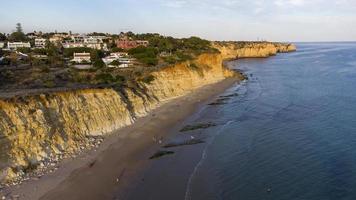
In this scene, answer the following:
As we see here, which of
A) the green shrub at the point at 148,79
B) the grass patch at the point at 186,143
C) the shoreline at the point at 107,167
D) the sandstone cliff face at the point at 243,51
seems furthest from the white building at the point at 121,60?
the sandstone cliff face at the point at 243,51

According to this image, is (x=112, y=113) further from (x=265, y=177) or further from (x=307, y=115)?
(x=307, y=115)

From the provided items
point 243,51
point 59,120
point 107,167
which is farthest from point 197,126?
point 243,51

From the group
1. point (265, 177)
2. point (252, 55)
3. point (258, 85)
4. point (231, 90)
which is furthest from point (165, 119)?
point (252, 55)

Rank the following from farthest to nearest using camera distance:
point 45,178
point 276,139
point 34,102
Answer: point 276,139, point 34,102, point 45,178

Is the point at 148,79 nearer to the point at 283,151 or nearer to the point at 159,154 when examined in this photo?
the point at 159,154

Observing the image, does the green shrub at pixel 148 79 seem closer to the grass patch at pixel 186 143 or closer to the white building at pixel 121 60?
the white building at pixel 121 60

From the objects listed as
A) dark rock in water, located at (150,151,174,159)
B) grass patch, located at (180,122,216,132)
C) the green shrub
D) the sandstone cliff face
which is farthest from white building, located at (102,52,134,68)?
the sandstone cliff face

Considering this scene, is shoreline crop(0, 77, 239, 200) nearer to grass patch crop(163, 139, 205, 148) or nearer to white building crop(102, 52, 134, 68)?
grass patch crop(163, 139, 205, 148)
